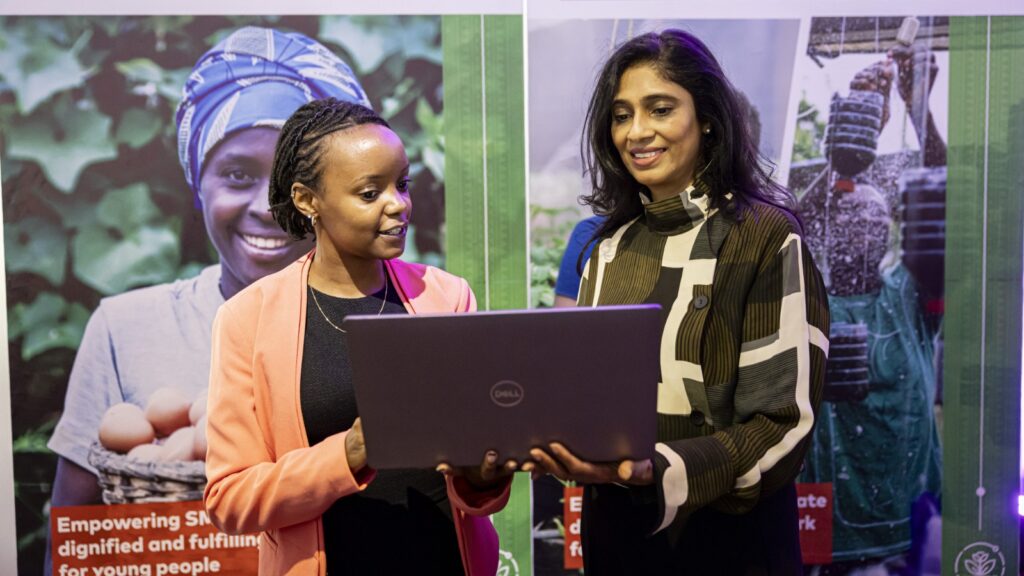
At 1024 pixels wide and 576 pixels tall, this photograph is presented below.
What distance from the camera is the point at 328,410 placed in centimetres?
160

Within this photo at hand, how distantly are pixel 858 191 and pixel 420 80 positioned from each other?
1584 mm

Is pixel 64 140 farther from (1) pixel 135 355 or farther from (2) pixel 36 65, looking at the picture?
(1) pixel 135 355

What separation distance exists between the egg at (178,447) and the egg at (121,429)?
8cm

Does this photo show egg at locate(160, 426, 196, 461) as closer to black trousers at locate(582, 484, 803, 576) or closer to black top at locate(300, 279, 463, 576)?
black top at locate(300, 279, 463, 576)

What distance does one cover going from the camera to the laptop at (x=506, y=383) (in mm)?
1310

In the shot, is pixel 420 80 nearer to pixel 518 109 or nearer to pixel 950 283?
pixel 518 109

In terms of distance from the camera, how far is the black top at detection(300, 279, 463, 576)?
1.59 metres

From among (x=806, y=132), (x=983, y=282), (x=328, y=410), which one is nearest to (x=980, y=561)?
(x=983, y=282)

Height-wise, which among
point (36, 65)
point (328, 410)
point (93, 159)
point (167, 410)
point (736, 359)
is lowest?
point (167, 410)

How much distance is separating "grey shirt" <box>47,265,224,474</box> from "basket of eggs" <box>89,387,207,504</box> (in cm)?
3

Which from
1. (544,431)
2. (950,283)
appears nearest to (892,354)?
(950,283)

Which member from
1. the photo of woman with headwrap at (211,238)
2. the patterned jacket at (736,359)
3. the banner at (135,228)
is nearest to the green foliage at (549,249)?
the banner at (135,228)

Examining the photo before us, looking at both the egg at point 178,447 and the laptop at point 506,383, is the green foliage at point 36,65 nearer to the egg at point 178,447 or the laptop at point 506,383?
the egg at point 178,447

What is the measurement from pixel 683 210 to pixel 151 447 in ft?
7.03
